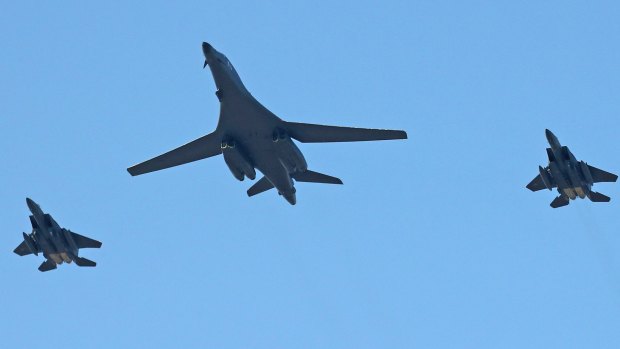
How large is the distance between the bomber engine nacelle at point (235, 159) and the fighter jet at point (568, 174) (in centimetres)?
1850

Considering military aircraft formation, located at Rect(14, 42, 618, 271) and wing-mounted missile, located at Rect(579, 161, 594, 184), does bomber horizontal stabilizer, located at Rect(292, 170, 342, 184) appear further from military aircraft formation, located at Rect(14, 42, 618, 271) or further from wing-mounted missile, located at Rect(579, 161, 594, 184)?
wing-mounted missile, located at Rect(579, 161, 594, 184)

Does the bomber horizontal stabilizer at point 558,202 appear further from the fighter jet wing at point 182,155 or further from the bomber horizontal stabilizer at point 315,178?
the fighter jet wing at point 182,155

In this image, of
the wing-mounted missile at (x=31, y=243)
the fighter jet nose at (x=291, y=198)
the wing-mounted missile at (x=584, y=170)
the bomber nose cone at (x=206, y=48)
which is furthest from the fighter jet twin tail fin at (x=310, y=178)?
the wing-mounted missile at (x=584, y=170)

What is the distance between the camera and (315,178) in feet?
351

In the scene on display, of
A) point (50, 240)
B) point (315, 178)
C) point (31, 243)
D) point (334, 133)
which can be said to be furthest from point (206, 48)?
point (31, 243)

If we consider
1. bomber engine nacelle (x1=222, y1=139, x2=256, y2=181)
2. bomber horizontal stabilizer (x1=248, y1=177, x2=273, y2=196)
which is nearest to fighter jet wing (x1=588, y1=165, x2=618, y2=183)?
bomber horizontal stabilizer (x1=248, y1=177, x2=273, y2=196)

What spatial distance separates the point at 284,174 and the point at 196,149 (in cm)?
664

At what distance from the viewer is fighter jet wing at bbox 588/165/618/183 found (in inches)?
4141

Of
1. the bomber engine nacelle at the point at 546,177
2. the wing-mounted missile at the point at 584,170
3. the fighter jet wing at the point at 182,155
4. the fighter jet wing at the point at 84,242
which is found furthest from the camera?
the fighter jet wing at the point at 84,242

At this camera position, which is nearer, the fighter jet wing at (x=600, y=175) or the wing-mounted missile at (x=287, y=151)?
the wing-mounted missile at (x=287, y=151)

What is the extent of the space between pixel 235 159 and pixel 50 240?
44.7 ft

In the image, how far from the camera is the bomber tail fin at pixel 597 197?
347 feet

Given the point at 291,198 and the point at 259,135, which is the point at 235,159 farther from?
the point at 291,198

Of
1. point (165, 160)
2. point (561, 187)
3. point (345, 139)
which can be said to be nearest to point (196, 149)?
point (165, 160)
